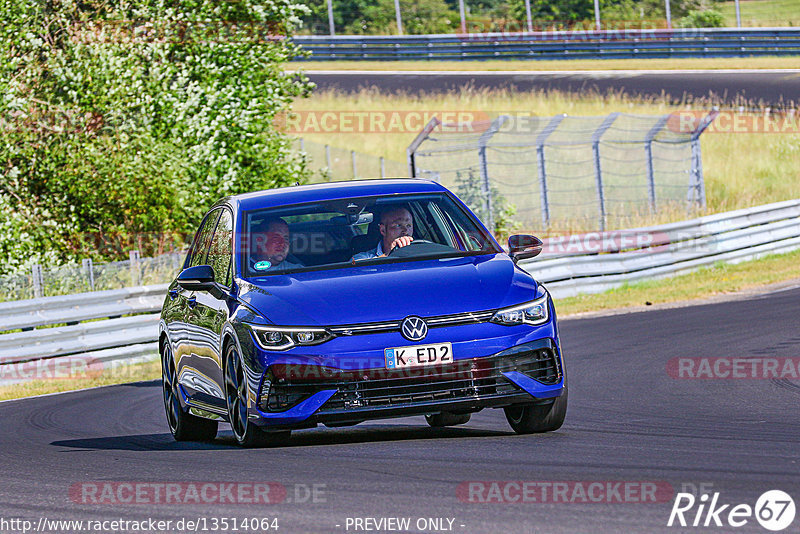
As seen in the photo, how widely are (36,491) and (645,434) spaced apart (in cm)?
339

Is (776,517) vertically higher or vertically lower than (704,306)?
higher

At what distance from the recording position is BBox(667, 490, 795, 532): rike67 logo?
5215 millimetres

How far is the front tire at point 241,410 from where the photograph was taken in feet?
25.6

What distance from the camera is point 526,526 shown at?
212 inches

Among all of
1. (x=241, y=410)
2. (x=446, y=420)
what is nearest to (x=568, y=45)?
(x=446, y=420)

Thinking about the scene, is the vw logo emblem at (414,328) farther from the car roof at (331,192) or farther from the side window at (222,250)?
the car roof at (331,192)

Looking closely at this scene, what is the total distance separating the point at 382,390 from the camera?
294 inches

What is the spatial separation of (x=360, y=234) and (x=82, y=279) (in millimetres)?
9863

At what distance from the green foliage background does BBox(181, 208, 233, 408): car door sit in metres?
12.1

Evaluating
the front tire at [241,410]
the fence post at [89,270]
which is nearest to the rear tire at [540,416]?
the front tire at [241,410]

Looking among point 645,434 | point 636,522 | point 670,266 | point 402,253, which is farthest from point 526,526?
point 670,266

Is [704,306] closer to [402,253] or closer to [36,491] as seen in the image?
[402,253]

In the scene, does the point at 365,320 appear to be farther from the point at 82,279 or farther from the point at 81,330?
the point at 82,279

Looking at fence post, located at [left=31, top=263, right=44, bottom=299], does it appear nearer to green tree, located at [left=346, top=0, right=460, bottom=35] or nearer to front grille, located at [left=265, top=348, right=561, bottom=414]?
front grille, located at [left=265, top=348, right=561, bottom=414]
